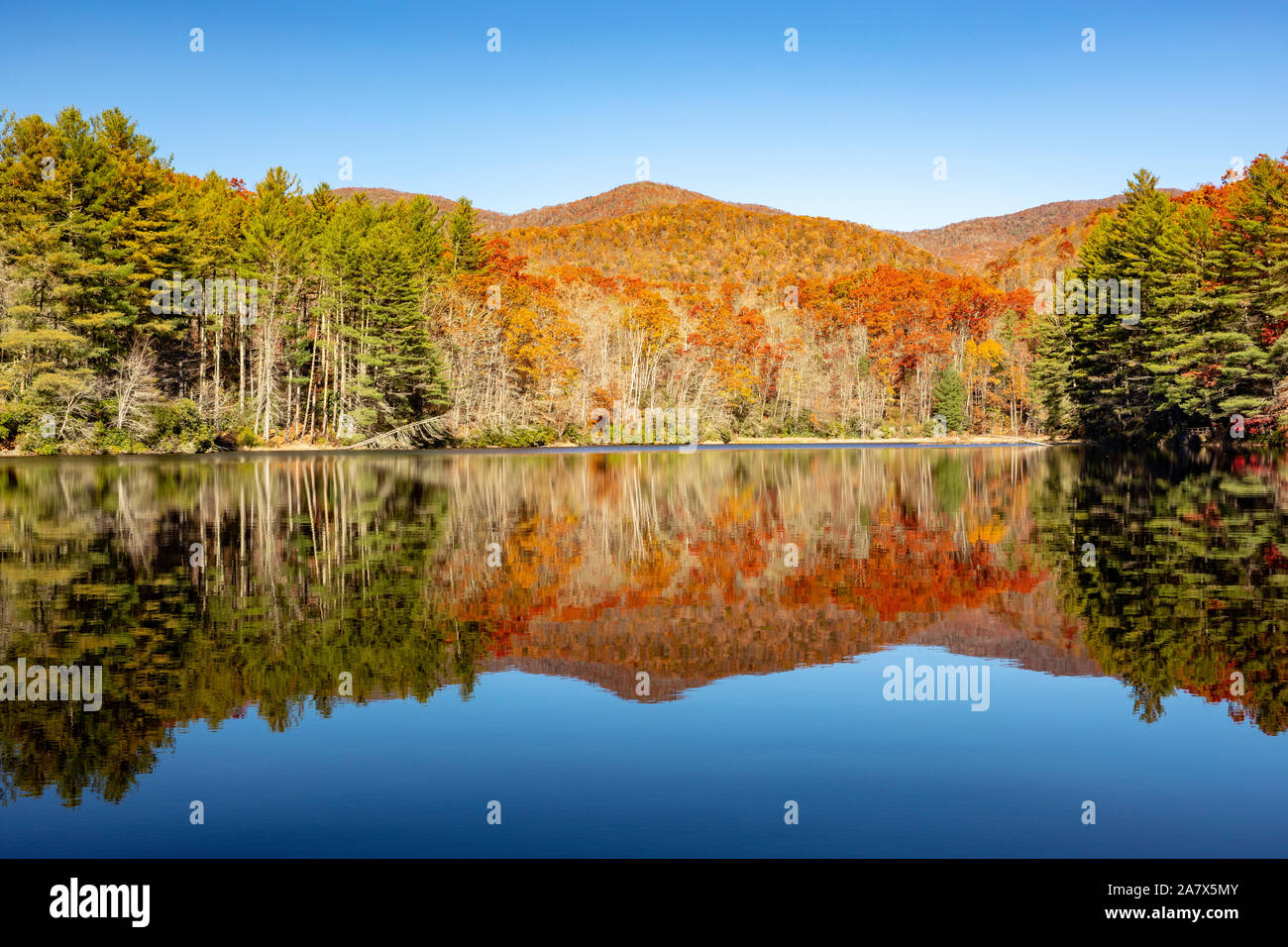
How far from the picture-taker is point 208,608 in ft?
40.0

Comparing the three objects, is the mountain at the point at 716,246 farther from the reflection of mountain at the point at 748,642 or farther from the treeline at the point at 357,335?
the reflection of mountain at the point at 748,642

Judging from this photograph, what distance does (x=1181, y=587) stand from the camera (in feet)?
44.8

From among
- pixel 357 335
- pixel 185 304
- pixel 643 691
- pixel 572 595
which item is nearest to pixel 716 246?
pixel 357 335

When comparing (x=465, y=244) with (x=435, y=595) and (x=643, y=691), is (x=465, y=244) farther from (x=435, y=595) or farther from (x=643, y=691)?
(x=643, y=691)

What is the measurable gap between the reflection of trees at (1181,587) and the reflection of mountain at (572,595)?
0.17ft

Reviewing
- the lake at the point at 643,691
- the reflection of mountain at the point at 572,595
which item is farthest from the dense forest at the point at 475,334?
the lake at the point at 643,691

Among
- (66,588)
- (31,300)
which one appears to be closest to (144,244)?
(31,300)

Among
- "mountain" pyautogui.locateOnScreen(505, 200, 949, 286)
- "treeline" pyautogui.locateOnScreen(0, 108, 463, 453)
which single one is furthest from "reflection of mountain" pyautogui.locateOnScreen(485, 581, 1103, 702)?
"mountain" pyautogui.locateOnScreen(505, 200, 949, 286)

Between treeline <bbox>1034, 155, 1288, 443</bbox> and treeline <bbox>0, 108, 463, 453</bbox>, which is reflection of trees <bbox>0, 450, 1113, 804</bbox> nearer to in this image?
treeline <bbox>0, 108, 463, 453</bbox>

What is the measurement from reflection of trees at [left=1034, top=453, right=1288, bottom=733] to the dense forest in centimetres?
3327

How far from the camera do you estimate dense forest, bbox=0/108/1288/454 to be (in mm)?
53188

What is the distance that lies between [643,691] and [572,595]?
181 inches

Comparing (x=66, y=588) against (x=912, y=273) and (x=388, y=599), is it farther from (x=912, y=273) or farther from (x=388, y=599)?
(x=912, y=273)
